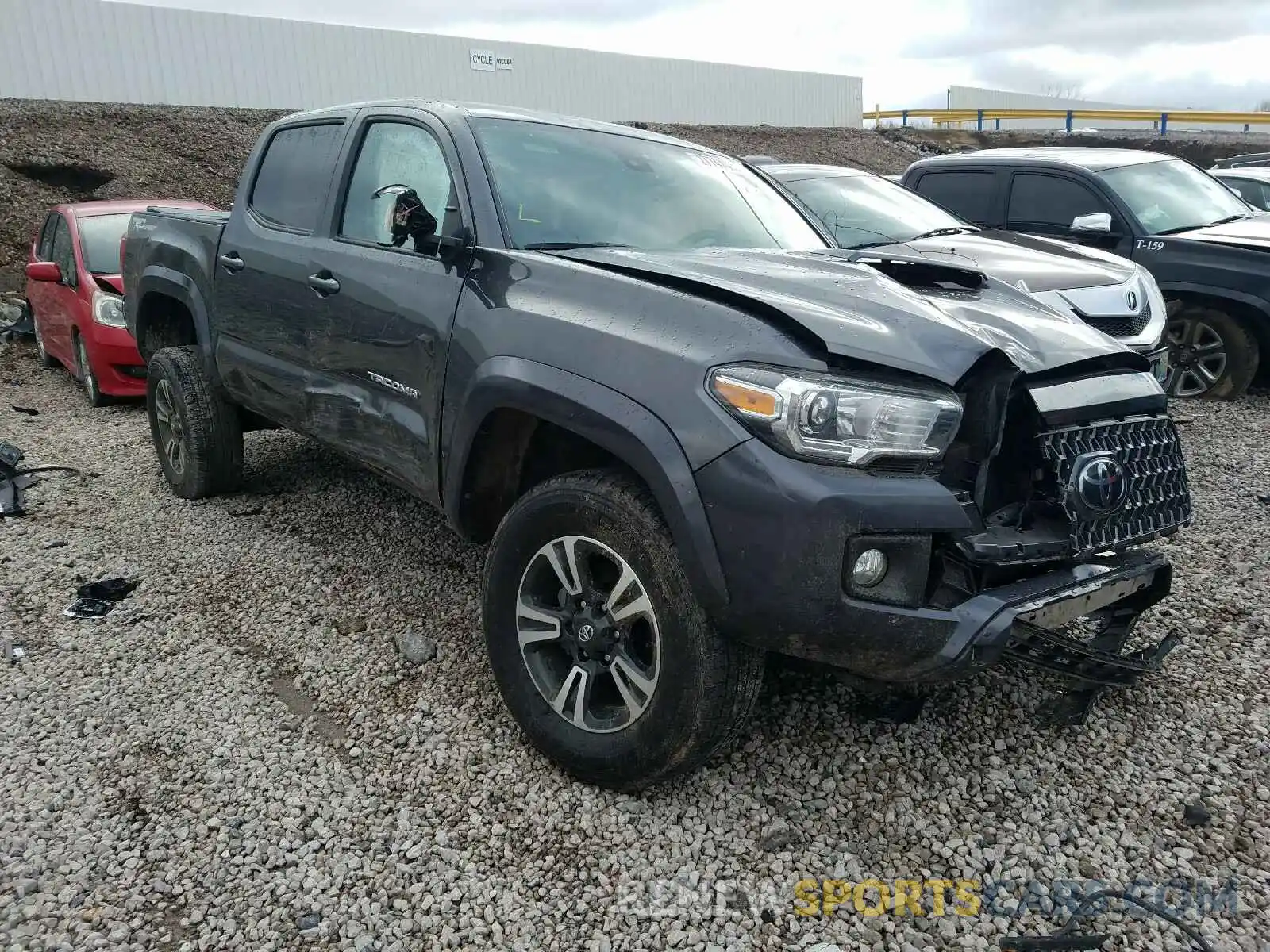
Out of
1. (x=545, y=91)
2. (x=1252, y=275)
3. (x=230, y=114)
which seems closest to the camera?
(x=1252, y=275)

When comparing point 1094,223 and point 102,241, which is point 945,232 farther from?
point 102,241

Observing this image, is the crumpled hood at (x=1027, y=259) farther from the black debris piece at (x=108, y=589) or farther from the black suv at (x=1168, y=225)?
the black debris piece at (x=108, y=589)

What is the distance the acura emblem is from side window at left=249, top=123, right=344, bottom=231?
9.83 ft

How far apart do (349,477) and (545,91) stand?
23802 millimetres

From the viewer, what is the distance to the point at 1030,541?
2.32 metres

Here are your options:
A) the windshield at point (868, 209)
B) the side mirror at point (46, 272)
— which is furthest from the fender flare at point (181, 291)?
the windshield at point (868, 209)

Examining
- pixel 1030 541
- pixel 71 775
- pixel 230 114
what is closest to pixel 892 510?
pixel 1030 541

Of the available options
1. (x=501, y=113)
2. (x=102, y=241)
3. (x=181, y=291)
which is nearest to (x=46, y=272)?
(x=102, y=241)

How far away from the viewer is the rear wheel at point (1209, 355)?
6.81m

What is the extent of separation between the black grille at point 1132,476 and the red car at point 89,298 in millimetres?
6821

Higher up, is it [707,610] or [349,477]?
[707,610]

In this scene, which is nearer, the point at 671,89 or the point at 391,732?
the point at 391,732

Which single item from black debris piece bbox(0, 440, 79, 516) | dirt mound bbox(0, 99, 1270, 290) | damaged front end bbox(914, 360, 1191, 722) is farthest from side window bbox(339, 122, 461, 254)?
dirt mound bbox(0, 99, 1270, 290)

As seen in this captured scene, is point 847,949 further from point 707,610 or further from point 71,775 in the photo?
point 71,775
